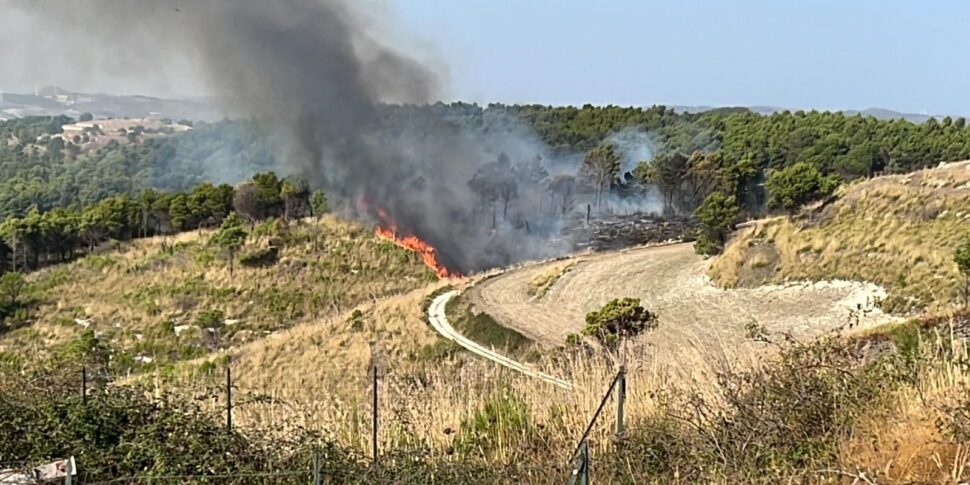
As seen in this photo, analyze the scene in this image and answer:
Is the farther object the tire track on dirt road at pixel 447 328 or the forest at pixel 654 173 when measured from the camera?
the forest at pixel 654 173

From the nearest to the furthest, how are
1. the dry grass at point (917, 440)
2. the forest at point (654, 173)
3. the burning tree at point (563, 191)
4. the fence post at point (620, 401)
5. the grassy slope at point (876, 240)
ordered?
the dry grass at point (917, 440) → the fence post at point (620, 401) → the grassy slope at point (876, 240) → the forest at point (654, 173) → the burning tree at point (563, 191)

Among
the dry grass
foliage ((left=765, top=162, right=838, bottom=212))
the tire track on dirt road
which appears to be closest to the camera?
the dry grass

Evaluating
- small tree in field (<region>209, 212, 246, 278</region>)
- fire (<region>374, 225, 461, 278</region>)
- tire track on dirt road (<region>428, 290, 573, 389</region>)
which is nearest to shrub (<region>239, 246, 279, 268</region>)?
small tree in field (<region>209, 212, 246, 278</region>)

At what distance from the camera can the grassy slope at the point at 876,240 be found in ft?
90.2

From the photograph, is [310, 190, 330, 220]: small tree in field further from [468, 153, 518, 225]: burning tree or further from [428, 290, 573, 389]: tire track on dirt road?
[428, 290, 573, 389]: tire track on dirt road

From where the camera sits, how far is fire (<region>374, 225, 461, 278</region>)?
162ft

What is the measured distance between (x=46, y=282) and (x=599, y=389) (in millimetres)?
51237

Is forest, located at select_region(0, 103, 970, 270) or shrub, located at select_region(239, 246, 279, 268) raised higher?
forest, located at select_region(0, 103, 970, 270)

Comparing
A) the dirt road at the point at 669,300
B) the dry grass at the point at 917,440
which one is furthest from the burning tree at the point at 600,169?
the dry grass at the point at 917,440

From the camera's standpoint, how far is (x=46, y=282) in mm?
50312

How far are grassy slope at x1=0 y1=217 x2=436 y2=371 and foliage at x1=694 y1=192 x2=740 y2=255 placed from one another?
15.7m

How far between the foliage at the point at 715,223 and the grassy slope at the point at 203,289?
51.4 ft

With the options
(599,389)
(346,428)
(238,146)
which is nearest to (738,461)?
(599,389)

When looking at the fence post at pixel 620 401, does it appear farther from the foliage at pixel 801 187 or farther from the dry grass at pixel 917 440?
the foliage at pixel 801 187
